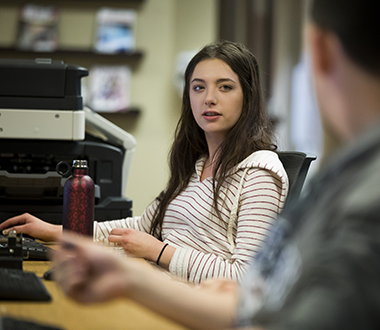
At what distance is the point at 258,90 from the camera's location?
4.93ft

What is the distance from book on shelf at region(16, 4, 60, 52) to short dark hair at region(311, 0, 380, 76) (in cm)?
325

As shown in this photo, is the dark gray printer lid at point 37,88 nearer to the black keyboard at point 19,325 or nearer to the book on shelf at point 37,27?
the black keyboard at point 19,325

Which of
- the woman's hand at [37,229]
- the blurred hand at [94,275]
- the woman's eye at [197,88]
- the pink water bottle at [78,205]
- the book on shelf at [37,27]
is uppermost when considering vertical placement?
the book on shelf at [37,27]

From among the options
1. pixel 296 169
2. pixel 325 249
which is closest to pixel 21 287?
pixel 325 249

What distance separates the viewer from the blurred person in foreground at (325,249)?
362 mm

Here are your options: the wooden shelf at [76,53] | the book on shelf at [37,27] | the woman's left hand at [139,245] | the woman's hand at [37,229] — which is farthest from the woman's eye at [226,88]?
the book on shelf at [37,27]

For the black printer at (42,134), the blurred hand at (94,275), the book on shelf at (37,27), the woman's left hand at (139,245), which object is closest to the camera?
the blurred hand at (94,275)

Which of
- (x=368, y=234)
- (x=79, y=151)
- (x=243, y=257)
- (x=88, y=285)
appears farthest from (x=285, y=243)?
(x=79, y=151)

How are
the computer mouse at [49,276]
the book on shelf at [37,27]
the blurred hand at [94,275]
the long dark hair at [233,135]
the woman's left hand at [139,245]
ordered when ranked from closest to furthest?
1. the blurred hand at [94,275]
2. the computer mouse at [49,276]
3. the woman's left hand at [139,245]
4. the long dark hair at [233,135]
5. the book on shelf at [37,27]

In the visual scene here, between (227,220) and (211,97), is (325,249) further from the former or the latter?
(211,97)

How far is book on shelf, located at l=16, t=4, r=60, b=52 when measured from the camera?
3.38 meters

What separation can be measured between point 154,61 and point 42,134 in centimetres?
195

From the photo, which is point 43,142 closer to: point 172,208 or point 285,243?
point 172,208

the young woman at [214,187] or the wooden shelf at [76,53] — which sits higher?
the wooden shelf at [76,53]
